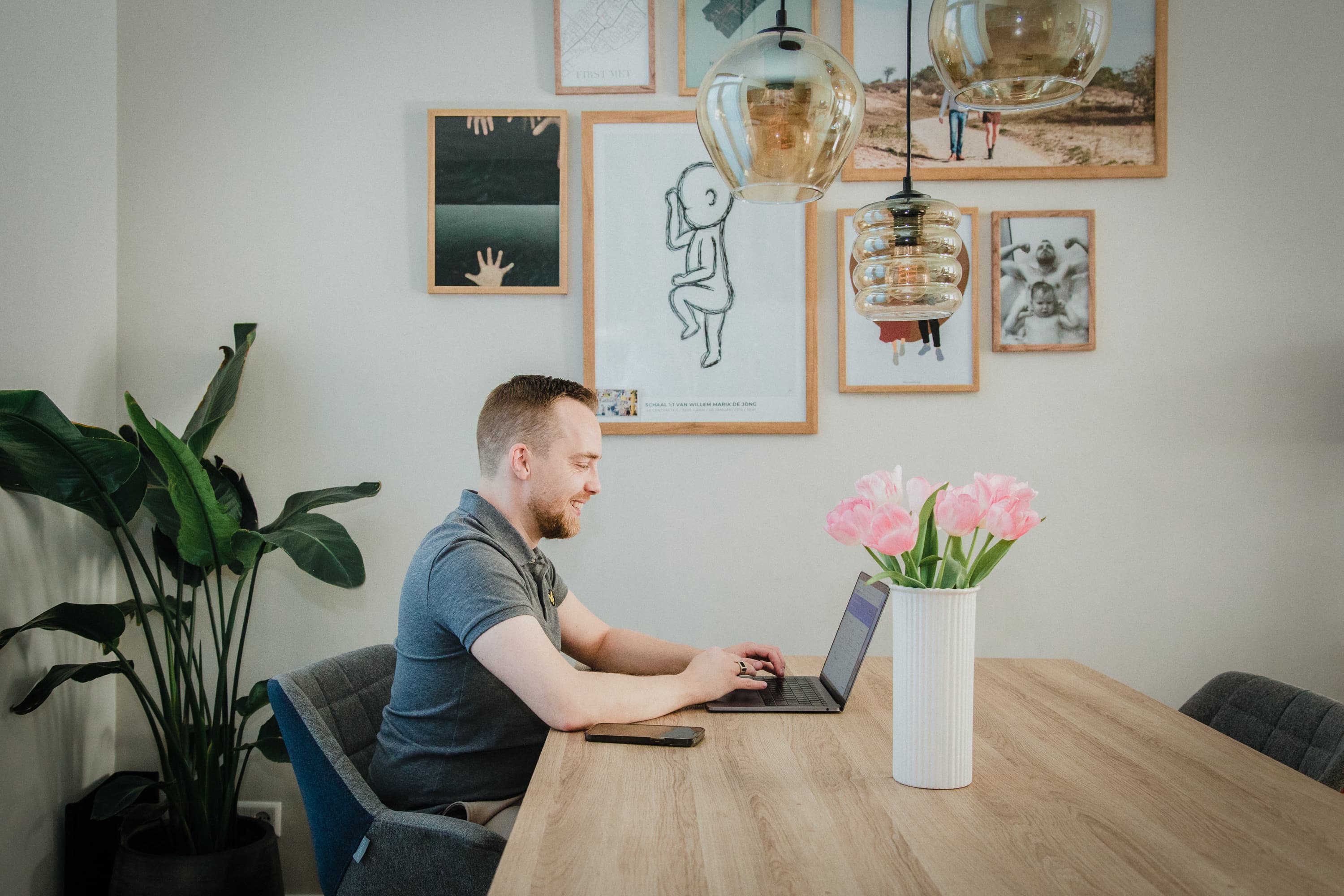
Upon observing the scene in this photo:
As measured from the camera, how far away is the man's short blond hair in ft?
6.51

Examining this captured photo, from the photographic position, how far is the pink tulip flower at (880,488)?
1.48 metres

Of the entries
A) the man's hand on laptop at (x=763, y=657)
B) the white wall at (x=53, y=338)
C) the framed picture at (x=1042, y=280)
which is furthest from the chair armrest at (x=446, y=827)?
the framed picture at (x=1042, y=280)

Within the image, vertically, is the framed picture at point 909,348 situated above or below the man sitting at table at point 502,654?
above

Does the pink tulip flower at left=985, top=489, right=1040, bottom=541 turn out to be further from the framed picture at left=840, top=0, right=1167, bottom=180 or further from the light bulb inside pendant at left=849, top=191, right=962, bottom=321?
the framed picture at left=840, top=0, right=1167, bottom=180

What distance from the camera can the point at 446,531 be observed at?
1.81m

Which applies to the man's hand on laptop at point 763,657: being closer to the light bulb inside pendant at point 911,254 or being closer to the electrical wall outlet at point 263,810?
the light bulb inside pendant at point 911,254

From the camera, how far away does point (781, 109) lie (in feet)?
4.31

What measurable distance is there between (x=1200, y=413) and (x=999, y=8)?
2.02 meters

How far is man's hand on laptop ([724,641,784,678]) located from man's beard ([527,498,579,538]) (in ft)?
1.41

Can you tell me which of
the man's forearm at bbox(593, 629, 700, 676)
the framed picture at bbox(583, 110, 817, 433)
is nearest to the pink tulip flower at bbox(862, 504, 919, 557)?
the man's forearm at bbox(593, 629, 700, 676)

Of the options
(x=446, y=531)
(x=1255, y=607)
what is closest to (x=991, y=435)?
(x=1255, y=607)

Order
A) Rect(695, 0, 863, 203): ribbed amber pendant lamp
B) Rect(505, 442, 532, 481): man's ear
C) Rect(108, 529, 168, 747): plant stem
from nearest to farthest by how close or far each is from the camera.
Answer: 1. Rect(695, 0, 863, 203): ribbed amber pendant lamp
2. Rect(505, 442, 532, 481): man's ear
3. Rect(108, 529, 168, 747): plant stem

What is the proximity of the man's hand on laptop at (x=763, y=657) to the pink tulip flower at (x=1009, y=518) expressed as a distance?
806 millimetres

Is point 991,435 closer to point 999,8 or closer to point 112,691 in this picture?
point 999,8
